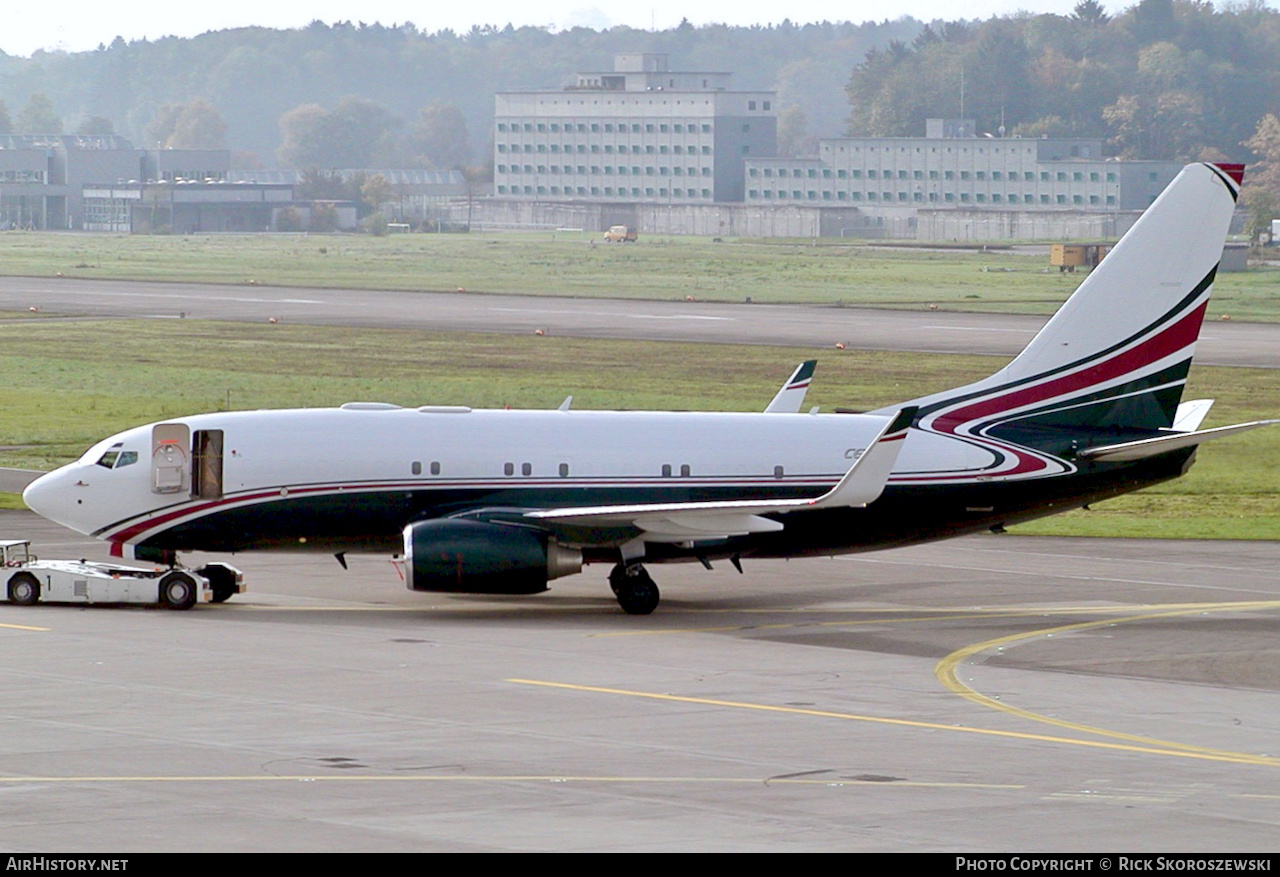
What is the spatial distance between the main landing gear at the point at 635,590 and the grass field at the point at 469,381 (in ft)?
66.2

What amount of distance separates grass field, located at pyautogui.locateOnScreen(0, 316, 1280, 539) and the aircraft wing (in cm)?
1968

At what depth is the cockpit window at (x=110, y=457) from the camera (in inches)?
1735

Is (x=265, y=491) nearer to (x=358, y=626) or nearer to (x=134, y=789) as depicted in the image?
(x=358, y=626)

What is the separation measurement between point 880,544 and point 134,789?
2374 centimetres

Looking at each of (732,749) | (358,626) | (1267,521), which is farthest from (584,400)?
(732,749)

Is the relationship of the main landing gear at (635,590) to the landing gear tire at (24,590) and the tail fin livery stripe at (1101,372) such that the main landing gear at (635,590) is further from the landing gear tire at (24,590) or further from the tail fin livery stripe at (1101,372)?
the landing gear tire at (24,590)

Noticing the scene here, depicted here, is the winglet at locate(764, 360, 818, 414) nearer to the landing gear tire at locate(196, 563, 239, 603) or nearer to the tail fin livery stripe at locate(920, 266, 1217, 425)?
the tail fin livery stripe at locate(920, 266, 1217, 425)

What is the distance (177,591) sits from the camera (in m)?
43.2

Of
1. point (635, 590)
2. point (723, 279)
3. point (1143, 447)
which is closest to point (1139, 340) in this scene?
point (1143, 447)

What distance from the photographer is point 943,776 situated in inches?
1029

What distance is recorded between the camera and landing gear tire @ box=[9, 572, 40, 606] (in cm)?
4284

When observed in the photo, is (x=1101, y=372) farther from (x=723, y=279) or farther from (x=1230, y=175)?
(x=723, y=279)

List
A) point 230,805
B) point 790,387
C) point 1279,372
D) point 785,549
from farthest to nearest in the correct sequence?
point 1279,372, point 790,387, point 785,549, point 230,805

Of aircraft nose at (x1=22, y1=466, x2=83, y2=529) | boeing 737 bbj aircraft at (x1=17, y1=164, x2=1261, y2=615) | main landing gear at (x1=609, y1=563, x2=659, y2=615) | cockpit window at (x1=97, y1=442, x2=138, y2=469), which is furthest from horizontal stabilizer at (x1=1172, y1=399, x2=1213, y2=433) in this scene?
aircraft nose at (x1=22, y1=466, x2=83, y2=529)
